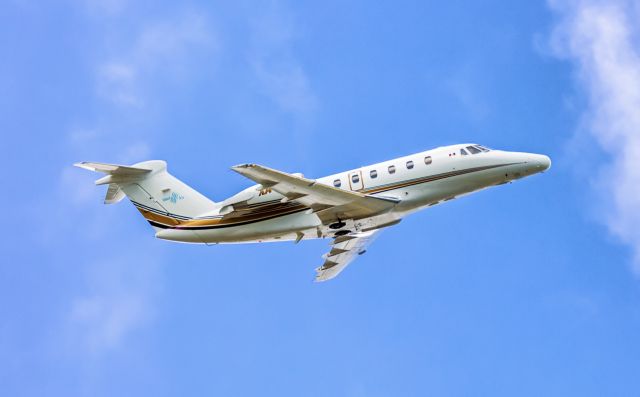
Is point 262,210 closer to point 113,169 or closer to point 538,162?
point 113,169

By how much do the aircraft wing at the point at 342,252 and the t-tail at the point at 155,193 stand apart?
577 cm

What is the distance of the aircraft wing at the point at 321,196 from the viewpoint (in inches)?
1011

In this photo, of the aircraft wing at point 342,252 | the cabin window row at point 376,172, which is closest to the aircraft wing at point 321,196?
the cabin window row at point 376,172

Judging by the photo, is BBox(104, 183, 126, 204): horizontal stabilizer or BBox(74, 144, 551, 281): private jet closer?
BBox(74, 144, 551, 281): private jet

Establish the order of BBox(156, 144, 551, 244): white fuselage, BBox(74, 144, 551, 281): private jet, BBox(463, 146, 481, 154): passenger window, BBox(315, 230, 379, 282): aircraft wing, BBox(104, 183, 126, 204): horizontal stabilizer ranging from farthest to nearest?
BBox(315, 230, 379, 282): aircraft wing
BBox(104, 183, 126, 204): horizontal stabilizer
BBox(463, 146, 481, 154): passenger window
BBox(156, 144, 551, 244): white fuselage
BBox(74, 144, 551, 281): private jet

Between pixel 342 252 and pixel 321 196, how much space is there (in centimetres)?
645

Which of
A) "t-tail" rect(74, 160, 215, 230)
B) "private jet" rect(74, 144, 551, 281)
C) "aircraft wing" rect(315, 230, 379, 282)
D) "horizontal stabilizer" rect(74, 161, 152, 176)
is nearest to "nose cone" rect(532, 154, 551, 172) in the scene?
"private jet" rect(74, 144, 551, 281)

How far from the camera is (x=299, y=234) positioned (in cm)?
2945

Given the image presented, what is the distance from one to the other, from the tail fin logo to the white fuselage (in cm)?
249

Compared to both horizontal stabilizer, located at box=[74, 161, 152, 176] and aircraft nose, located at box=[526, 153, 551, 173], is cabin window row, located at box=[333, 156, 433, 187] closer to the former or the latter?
aircraft nose, located at box=[526, 153, 551, 173]

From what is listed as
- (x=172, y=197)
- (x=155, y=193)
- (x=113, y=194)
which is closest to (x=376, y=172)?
(x=172, y=197)

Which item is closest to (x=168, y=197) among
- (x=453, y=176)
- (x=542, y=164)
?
(x=453, y=176)

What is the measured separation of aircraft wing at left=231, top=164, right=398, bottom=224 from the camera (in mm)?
25688

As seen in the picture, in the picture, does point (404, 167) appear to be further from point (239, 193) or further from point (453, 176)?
point (239, 193)
